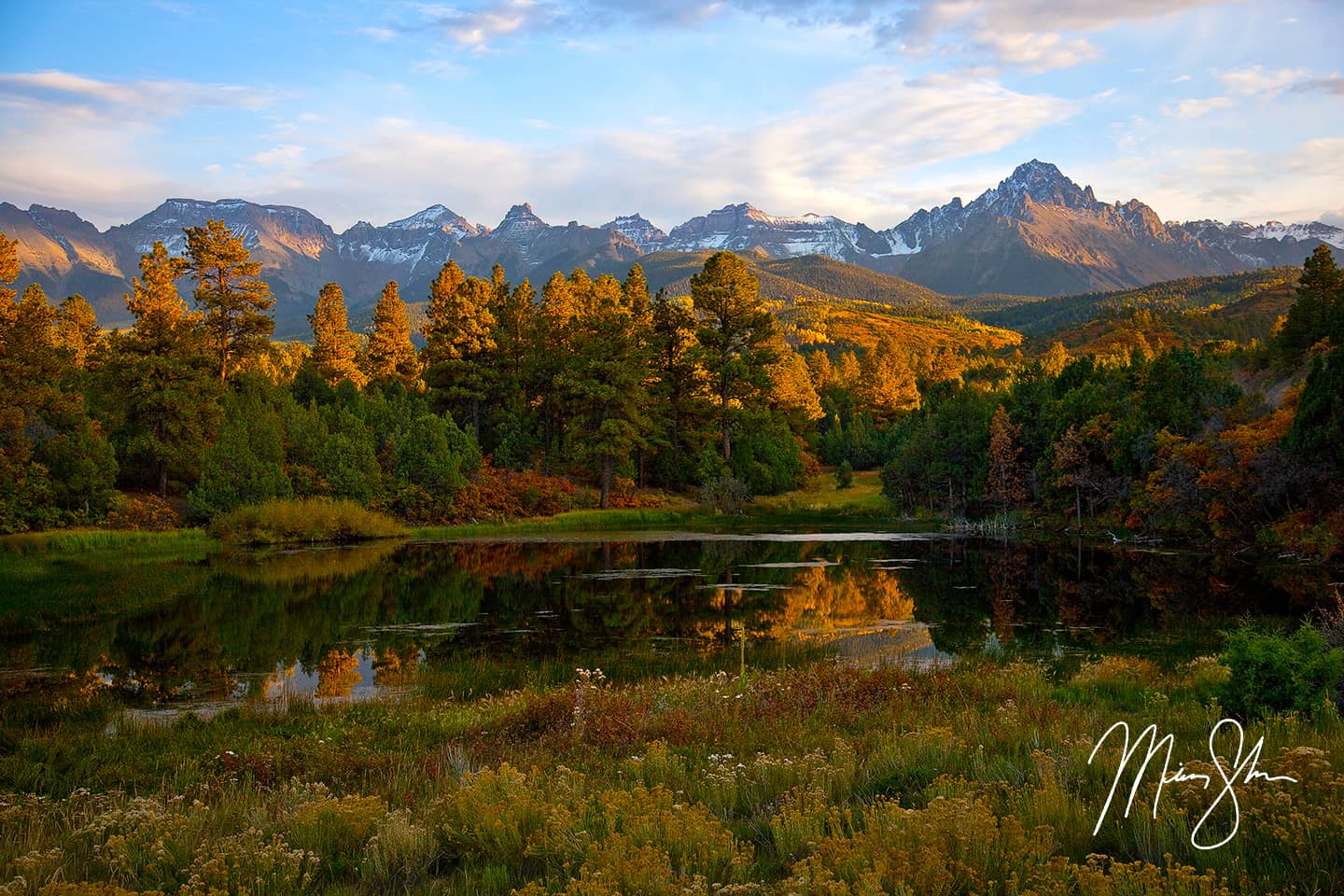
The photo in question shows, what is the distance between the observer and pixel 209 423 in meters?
47.4

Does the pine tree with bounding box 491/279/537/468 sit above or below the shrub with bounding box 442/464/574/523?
above

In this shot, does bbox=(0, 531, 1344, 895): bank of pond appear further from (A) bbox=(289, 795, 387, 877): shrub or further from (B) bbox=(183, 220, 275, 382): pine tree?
(B) bbox=(183, 220, 275, 382): pine tree

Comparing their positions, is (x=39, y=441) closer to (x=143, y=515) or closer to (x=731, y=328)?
(x=143, y=515)

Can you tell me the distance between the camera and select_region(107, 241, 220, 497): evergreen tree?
43.3 metres

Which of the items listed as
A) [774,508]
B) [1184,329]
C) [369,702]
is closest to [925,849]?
[369,702]

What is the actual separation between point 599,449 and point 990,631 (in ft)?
119

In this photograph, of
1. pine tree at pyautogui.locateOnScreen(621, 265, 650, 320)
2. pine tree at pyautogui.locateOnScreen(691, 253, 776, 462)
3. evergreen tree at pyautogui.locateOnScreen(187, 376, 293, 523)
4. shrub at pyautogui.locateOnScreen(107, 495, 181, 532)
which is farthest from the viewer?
pine tree at pyautogui.locateOnScreen(621, 265, 650, 320)

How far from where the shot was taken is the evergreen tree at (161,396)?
142ft

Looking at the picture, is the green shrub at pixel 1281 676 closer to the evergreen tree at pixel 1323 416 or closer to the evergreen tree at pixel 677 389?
the evergreen tree at pixel 1323 416

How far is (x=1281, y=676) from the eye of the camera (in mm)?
9391

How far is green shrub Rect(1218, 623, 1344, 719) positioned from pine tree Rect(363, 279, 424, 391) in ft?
247

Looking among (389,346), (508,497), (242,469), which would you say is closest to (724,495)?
(508,497)

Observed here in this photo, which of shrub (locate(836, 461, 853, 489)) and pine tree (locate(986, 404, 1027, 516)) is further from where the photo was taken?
shrub (locate(836, 461, 853, 489))

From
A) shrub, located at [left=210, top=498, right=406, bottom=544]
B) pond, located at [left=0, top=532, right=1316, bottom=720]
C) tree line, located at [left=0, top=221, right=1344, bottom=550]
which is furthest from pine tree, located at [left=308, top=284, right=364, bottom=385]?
pond, located at [left=0, top=532, right=1316, bottom=720]
